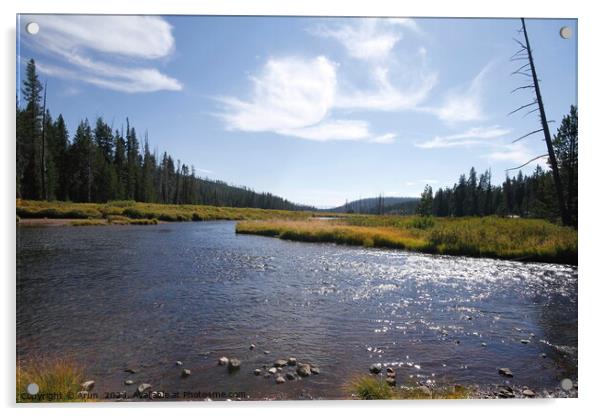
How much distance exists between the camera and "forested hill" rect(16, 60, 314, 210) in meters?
5.73

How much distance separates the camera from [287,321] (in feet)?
19.7

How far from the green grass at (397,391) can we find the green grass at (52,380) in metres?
3.93

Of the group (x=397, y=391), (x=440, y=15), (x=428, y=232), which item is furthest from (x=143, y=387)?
(x=428, y=232)

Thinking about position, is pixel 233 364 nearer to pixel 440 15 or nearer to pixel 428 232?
pixel 440 15

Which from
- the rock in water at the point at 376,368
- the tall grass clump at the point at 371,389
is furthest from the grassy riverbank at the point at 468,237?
the tall grass clump at the point at 371,389

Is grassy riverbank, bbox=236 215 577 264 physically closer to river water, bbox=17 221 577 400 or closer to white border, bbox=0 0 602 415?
river water, bbox=17 221 577 400

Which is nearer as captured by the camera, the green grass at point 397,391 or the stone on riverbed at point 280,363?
the green grass at point 397,391

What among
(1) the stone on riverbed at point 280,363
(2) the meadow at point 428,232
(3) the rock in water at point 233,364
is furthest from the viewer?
(2) the meadow at point 428,232

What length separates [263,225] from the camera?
25062mm

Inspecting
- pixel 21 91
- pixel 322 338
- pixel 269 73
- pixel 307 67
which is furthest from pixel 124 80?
pixel 322 338

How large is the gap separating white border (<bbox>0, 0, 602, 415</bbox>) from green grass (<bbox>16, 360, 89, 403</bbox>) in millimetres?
280

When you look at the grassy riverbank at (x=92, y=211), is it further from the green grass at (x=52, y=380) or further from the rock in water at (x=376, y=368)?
the rock in water at (x=376, y=368)

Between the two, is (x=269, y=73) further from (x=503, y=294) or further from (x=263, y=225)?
(x=263, y=225)

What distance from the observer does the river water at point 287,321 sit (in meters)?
4.48
